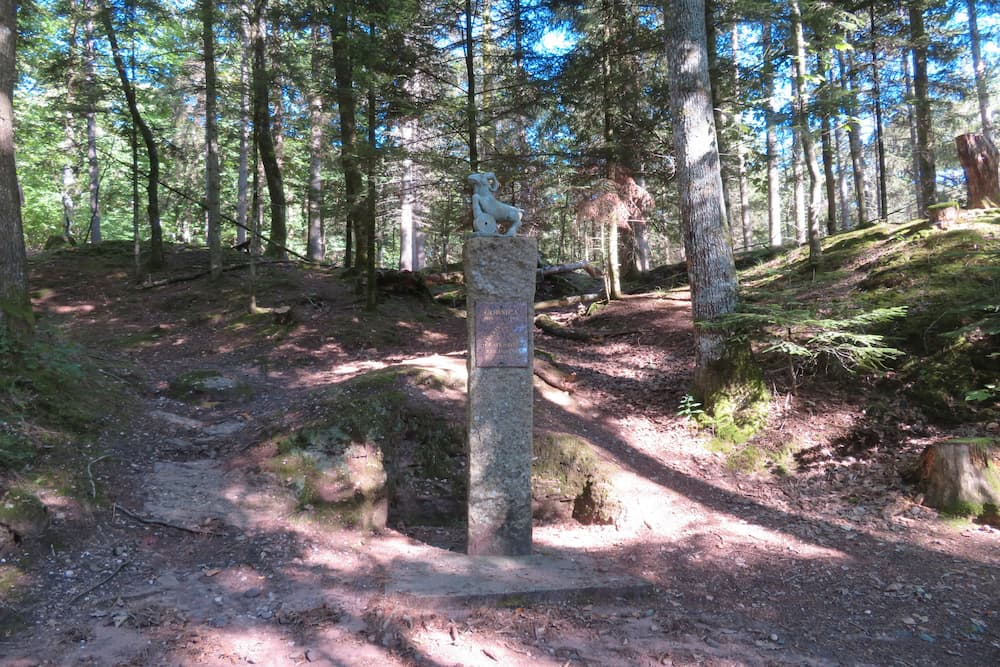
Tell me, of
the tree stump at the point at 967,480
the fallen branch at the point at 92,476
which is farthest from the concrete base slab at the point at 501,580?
the tree stump at the point at 967,480

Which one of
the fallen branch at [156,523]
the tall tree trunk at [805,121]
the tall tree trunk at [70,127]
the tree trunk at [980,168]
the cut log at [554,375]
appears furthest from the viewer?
the tall tree trunk at [70,127]

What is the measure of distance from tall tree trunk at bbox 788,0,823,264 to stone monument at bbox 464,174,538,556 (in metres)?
9.34

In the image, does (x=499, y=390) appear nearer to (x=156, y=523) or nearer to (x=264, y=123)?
(x=156, y=523)

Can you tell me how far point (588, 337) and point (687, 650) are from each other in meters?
8.93

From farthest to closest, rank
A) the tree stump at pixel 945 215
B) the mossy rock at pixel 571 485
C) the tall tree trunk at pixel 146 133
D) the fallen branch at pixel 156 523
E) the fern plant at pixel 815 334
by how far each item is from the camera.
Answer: the tall tree trunk at pixel 146 133 < the tree stump at pixel 945 215 < the fern plant at pixel 815 334 < the mossy rock at pixel 571 485 < the fallen branch at pixel 156 523

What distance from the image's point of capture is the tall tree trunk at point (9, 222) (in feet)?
20.1

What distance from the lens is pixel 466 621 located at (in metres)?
3.98

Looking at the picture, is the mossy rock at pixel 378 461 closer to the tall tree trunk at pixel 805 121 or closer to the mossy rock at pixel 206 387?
the mossy rock at pixel 206 387

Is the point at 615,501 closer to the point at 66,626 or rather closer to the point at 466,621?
the point at 466,621

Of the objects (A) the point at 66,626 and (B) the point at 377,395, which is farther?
(B) the point at 377,395

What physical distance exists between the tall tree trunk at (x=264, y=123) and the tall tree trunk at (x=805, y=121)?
12.3 metres

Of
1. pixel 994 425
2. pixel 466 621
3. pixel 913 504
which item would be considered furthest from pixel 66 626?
pixel 994 425

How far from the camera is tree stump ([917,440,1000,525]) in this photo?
535 cm

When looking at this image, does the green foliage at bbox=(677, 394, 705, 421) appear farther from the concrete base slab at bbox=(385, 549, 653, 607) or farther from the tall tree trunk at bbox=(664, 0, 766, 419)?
the concrete base slab at bbox=(385, 549, 653, 607)
